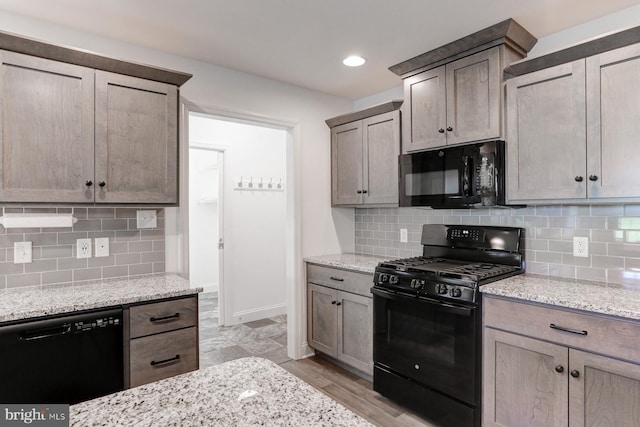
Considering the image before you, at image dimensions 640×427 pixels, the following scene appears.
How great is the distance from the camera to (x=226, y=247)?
14.1 feet

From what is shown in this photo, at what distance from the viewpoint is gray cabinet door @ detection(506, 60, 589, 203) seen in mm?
2021

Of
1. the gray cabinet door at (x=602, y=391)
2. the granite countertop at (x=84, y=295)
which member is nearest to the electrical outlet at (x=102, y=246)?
the granite countertop at (x=84, y=295)

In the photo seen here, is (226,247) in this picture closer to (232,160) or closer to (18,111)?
(232,160)

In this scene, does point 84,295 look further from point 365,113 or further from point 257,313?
point 257,313

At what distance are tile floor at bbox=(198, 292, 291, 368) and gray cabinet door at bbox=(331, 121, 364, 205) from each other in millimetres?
1529

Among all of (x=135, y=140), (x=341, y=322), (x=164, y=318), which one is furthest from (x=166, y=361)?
(x=341, y=322)

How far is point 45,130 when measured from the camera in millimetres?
2035

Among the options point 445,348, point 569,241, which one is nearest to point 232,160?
point 445,348

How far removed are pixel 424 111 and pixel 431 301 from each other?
136 cm

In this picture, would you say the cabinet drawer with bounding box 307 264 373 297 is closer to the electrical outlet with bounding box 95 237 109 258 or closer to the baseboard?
the baseboard

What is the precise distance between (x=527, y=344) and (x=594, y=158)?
1036 millimetres

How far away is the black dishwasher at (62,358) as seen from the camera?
1.70 metres

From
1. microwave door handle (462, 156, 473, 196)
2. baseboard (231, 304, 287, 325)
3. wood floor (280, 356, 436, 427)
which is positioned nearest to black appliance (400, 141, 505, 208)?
microwave door handle (462, 156, 473, 196)

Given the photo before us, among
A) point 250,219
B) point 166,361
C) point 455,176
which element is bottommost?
point 166,361
